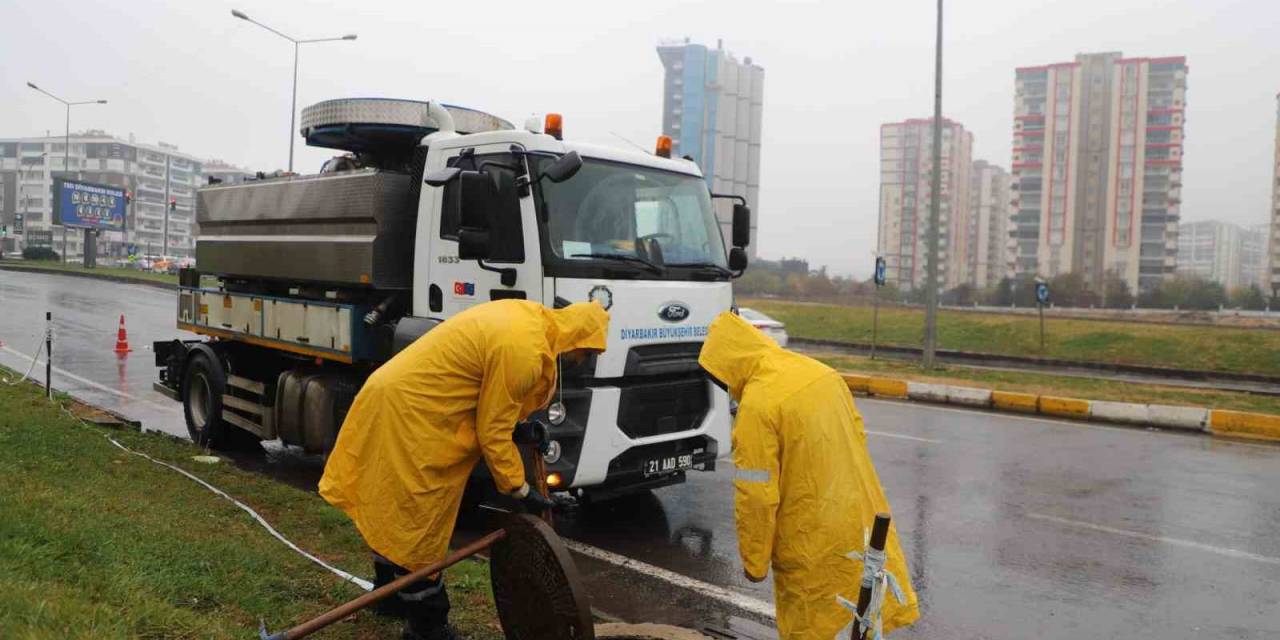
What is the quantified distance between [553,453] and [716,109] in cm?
2293

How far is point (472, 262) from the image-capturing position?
6117 mm

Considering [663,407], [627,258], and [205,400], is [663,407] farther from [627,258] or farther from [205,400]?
[205,400]

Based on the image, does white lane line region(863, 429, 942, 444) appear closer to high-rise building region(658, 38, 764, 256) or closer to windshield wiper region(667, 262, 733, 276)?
windshield wiper region(667, 262, 733, 276)

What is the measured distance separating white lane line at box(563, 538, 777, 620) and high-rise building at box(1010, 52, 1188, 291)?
59.2m

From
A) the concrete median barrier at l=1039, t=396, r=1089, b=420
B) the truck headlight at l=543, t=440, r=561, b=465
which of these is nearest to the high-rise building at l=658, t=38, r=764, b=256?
the concrete median barrier at l=1039, t=396, r=1089, b=420

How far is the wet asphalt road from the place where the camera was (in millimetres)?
5090

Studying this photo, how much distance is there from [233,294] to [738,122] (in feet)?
59.8

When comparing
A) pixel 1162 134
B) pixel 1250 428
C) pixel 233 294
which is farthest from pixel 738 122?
pixel 1162 134

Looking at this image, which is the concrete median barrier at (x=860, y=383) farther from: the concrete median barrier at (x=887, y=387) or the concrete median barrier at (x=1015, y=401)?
the concrete median barrier at (x=1015, y=401)

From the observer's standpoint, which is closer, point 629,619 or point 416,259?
point 629,619

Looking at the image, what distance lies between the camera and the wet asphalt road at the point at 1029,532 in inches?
200

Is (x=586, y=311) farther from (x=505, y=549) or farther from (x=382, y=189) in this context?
(x=382, y=189)

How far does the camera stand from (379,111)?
7215 mm

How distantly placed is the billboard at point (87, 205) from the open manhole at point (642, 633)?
2075 inches
